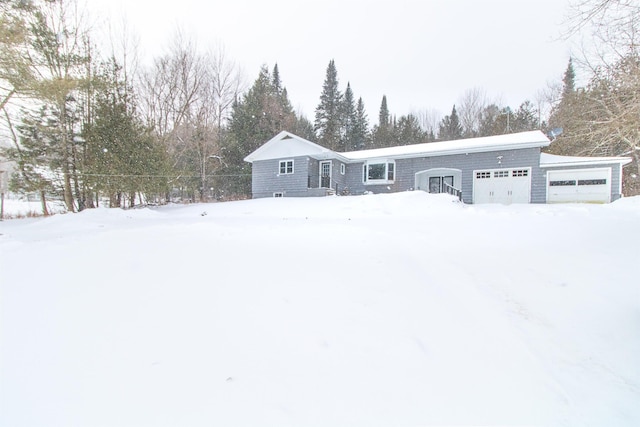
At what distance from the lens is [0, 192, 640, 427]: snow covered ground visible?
61.1 inches

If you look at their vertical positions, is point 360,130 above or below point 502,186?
above

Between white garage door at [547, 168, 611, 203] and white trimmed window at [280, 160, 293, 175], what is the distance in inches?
528

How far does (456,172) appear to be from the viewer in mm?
15664

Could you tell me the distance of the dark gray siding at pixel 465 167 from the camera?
13.5 meters

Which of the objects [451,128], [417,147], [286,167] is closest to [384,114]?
[451,128]

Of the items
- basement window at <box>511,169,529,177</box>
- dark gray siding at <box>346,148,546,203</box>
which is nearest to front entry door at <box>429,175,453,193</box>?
dark gray siding at <box>346,148,546,203</box>

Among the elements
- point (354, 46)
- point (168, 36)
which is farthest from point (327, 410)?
point (168, 36)

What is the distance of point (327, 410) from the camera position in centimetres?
152

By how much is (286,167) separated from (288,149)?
109cm

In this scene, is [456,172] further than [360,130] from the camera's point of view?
No

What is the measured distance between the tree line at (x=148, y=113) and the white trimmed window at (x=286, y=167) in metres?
6.08

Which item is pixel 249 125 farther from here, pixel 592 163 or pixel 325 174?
pixel 592 163

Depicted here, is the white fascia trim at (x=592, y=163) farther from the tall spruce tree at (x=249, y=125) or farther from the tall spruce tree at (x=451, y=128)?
the tall spruce tree at (x=249, y=125)

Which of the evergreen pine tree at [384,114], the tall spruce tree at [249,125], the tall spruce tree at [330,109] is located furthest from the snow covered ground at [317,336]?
the evergreen pine tree at [384,114]
